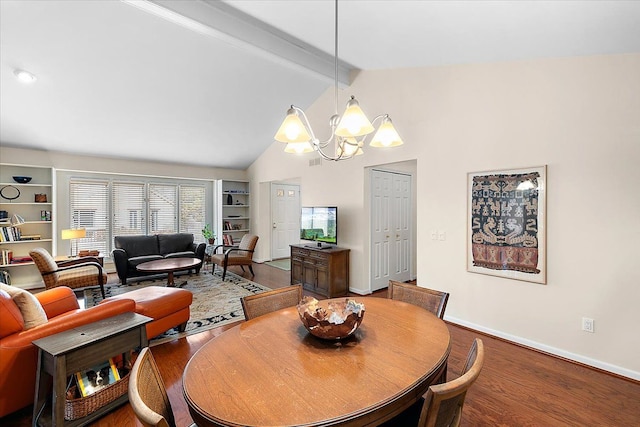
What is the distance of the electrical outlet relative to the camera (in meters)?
2.71

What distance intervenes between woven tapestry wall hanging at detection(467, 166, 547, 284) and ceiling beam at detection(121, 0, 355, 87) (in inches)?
107

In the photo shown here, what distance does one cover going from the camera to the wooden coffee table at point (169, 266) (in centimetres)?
480

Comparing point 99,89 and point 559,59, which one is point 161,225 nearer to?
point 99,89

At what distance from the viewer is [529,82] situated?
3.04 meters

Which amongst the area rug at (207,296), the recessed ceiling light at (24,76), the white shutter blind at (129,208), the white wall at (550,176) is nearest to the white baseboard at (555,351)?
the white wall at (550,176)

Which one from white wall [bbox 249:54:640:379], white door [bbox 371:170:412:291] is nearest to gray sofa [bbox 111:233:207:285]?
white door [bbox 371:170:412:291]

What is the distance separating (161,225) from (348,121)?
6441 millimetres

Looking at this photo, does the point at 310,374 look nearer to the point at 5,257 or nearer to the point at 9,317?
the point at 9,317

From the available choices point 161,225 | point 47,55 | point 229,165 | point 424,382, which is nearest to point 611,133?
point 424,382

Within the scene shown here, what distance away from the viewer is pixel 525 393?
2.28 metres

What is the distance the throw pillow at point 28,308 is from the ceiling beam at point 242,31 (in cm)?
259

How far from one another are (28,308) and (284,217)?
6.05 metres

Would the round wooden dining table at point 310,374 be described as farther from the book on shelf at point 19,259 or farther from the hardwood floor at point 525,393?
the book on shelf at point 19,259

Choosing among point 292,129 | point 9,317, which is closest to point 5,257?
point 9,317
